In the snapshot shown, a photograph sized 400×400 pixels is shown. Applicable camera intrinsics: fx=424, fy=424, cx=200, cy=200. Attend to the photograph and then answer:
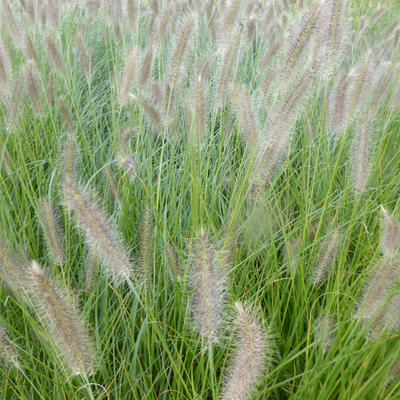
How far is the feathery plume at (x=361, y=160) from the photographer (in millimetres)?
1509

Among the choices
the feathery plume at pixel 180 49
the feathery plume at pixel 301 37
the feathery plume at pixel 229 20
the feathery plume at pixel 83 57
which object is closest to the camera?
the feathery plume at pixel 301 37

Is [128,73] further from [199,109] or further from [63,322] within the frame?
[63,322]

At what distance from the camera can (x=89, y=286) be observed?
1444 mm

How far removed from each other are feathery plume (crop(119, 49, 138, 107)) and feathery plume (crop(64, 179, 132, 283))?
872 millimetres

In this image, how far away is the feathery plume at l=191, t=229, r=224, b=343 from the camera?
97 cm

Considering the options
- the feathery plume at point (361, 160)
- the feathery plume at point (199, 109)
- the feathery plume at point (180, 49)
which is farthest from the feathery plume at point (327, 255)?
the feathery plume at point (180, 49)

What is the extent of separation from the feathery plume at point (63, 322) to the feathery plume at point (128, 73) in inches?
42.7

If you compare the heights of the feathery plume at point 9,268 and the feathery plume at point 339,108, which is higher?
Answer: the feathery plume at point 339,108

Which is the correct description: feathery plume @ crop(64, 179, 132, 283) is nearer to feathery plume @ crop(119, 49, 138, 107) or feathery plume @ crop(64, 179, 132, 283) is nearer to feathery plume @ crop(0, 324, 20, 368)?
feathery plume @ crop(0, 324, 20, 368)

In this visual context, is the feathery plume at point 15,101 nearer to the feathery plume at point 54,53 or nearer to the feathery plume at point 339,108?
the feathery plume at point 54,53

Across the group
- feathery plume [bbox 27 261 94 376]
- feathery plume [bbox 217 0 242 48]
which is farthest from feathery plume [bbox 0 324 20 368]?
feathery plume [bbox 217 0 242 48]

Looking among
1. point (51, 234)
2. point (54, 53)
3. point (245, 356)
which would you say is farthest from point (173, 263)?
point (54, 53)

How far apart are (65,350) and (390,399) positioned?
824mm

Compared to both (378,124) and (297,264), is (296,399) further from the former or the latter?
(378,124)
